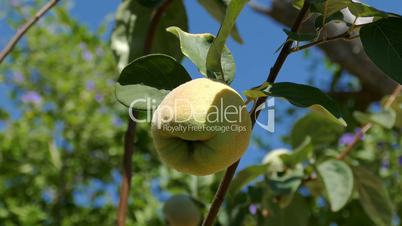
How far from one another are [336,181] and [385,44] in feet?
2.56

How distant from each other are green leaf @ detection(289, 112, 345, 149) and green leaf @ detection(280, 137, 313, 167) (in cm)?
13

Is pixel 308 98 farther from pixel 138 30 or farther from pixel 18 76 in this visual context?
pixel 18 76

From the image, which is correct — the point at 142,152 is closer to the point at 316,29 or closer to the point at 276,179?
the point at 276,179

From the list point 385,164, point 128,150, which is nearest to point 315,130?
point 128,150

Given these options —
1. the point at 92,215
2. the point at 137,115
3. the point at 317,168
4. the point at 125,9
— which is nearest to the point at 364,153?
the point at 317,168

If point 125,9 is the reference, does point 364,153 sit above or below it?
below

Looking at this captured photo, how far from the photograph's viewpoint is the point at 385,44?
0.69 metres

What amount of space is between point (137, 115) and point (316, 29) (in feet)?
1.06

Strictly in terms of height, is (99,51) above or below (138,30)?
below

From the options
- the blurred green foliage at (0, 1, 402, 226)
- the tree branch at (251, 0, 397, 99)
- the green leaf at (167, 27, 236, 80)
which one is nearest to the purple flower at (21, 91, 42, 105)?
the blurred green foliage at (0, 1, 402, 226)

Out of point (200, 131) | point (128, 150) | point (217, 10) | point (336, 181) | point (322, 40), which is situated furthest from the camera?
point (336, 181)

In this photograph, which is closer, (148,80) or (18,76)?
(148,80)

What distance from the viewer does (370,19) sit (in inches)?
31.4

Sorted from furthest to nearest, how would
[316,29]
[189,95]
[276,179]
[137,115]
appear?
[276,179]
[137,115]
[316,29]
[189,95]
